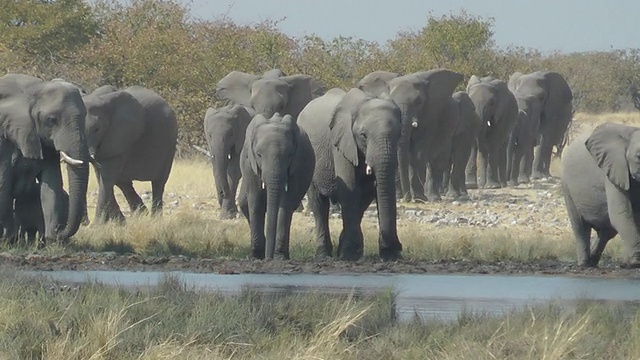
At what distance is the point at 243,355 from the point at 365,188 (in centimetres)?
878

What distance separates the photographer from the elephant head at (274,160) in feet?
62.0

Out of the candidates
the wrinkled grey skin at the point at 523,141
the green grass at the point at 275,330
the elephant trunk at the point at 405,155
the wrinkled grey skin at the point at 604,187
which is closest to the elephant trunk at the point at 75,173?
the wrinkled grey skin at the point at 604,187

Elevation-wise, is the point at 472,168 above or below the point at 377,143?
below

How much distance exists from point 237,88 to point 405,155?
3.69 metres

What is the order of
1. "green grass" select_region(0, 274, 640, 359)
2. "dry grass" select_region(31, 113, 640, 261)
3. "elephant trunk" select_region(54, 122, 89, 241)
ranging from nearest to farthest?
"green grass" select_region(0, 274, 640, 359)
"elephant trunk" select_region(54, 122, 89, 241)
"dry grass" select_region(31, 113, 640, 261)

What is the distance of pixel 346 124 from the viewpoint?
20.0 metres

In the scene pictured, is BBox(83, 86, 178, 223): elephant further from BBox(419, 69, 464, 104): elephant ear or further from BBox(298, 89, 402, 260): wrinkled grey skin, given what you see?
BBox(419, 69, 464, 104): elephant ear

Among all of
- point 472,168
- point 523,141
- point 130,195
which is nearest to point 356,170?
point 130,195

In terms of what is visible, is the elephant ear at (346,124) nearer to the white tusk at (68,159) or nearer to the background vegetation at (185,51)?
the white tusk at (68,159)

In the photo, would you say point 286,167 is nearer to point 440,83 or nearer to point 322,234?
point 322,234

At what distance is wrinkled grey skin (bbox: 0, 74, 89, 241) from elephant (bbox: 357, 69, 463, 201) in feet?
32.3

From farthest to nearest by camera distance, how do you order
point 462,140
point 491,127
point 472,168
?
point 472,168 → point 491,127 → point 462,140

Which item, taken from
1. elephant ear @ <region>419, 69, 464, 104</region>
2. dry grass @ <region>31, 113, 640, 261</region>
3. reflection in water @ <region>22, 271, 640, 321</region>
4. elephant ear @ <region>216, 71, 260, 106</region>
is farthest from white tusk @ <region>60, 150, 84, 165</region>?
elephant ear @ <region>419, 69, 464, 104</region>

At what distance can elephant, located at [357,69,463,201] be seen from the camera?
1164 inches
